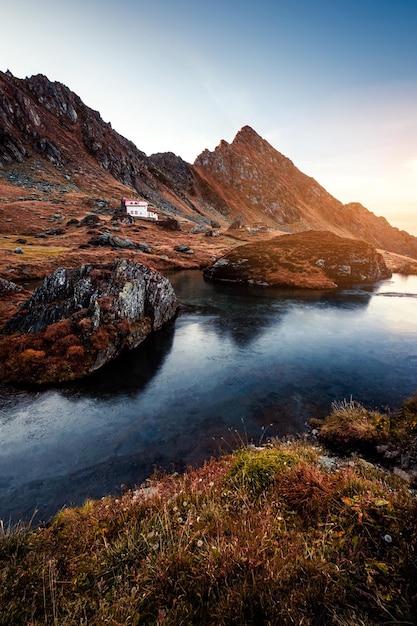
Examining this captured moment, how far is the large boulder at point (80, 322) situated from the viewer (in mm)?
20594

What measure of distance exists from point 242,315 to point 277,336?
26.2ft

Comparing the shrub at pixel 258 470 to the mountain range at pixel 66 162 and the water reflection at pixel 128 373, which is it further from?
the mountain range at pixel 66 162

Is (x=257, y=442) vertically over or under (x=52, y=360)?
under

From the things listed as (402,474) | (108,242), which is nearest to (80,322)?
(402,474)

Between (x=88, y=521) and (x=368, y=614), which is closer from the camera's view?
(x=368, y=614)

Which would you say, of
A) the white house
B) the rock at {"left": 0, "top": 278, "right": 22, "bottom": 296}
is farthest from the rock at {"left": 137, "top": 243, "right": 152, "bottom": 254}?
the white house

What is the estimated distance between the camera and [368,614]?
12.6ft

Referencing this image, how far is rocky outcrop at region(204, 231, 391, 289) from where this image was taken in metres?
59.9

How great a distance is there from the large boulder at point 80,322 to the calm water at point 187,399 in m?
1.55

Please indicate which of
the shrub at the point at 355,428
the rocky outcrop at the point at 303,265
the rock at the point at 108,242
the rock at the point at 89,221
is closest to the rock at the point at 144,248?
the rock at the point at 108,242

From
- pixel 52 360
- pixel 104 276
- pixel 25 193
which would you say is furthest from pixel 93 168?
pixel 52 360

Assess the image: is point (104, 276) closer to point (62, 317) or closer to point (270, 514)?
point (62, 317)

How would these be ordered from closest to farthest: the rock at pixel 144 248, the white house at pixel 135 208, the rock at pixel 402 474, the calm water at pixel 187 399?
the rock at pixel 402 474 → the calm water at pixel 187 399 → the rock at pixel 144 248 → the white house at pixel 135 208

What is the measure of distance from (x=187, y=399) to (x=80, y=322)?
11.5 meters
